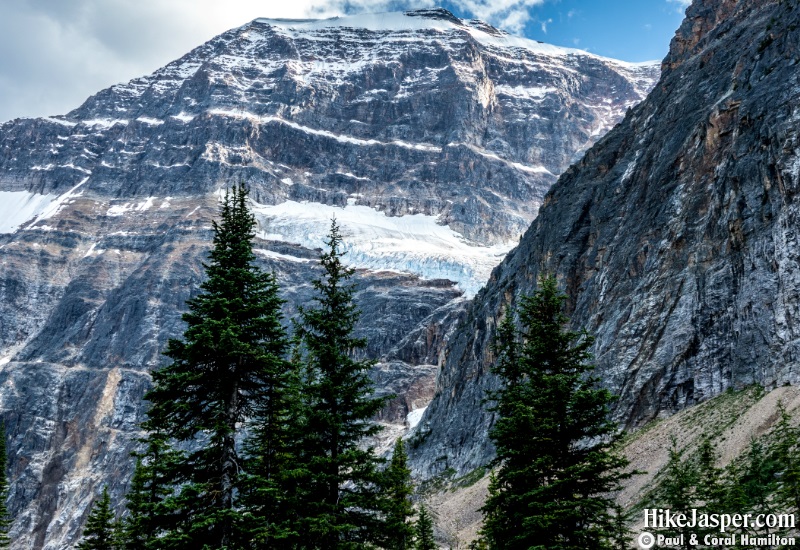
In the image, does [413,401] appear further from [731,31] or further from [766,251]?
[766,251]

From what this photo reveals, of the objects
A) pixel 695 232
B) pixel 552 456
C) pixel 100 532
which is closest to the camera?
pixel 552 456

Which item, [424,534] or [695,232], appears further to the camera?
[695,232]

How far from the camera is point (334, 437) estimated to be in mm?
17578

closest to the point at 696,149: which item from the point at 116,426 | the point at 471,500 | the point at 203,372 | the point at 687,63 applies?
the point at 687,63

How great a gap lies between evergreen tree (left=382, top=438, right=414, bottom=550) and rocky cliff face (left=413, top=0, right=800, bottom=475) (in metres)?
26.4

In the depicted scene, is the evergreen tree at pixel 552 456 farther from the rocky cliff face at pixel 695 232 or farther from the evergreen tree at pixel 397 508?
the rocky cliff face at pixel 695 232

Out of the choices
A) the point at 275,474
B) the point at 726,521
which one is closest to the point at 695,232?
the point at 726,521

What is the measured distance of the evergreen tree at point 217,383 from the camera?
49.2 ft

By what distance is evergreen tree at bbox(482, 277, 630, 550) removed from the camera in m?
16.2

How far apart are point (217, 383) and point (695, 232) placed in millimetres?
54992

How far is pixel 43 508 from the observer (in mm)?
152125

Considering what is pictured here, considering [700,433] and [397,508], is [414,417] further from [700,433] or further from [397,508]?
[397,508]

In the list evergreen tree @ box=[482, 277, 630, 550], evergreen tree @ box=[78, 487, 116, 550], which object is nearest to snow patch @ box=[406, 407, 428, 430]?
evergreen tree @ box=[78, 487, 116, 550]

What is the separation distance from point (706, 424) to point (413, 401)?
356 ft
